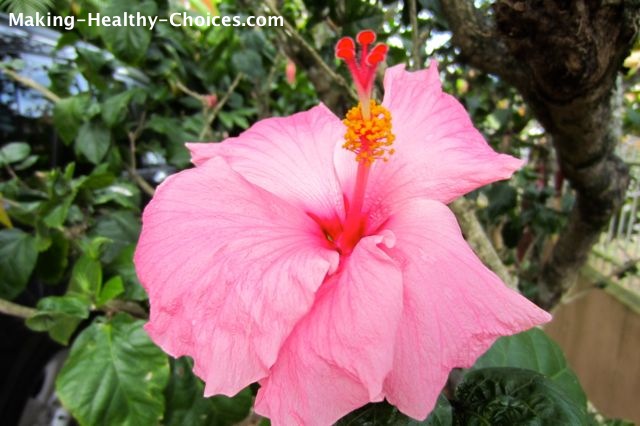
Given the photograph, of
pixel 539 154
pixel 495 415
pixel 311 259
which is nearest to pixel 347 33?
pixel 311 259

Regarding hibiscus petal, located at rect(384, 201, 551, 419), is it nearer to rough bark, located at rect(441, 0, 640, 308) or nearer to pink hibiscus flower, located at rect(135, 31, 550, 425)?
pink hibiscus flower, located at rect(135, 31, 550, 425)

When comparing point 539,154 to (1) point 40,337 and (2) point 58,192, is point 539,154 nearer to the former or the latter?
(2) point 58,192

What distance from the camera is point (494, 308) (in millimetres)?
423

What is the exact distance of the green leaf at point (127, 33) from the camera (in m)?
1.27

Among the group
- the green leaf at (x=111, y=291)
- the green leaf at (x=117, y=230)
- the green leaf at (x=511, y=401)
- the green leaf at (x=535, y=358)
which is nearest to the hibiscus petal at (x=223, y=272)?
the green leaf at (x=511, y=401)

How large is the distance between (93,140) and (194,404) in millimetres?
883

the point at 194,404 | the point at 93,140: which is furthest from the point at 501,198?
the point at 93,140

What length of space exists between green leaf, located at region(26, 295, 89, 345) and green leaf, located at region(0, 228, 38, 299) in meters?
0.24

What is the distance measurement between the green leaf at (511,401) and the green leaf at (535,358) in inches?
4.5

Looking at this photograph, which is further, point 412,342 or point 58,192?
point 58,192

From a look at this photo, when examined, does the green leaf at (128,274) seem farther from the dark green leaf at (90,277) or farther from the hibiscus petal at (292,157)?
the hibiscus petal at (292,157)

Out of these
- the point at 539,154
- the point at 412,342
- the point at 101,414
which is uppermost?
the point at 412,342

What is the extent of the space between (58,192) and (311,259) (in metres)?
0.91

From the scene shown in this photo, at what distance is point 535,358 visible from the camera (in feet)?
2.34
